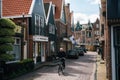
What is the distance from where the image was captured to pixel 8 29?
1905 centimetres

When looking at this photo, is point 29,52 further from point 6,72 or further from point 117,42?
point 117,42

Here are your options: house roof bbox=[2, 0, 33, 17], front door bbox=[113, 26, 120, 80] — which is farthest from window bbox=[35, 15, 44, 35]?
front door bbox=[113, 26, 120, 80]

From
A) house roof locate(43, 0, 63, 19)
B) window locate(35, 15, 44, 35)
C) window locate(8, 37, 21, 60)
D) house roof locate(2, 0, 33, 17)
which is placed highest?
house roof locate(43, 0, 63, 19)

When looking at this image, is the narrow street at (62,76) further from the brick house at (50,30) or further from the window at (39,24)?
the brick house at (50,30)

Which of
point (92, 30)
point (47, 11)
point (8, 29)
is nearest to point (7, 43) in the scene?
point (8, 29)

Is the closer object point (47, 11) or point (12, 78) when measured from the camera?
point (12, 78)

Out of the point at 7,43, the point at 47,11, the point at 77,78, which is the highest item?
the point at 47,11

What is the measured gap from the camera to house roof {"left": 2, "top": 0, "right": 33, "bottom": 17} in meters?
30.2

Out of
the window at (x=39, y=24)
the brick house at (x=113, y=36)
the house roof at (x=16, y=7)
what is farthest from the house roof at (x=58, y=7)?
the brick house at (x=113, y=36)

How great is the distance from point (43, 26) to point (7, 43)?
51.4ft

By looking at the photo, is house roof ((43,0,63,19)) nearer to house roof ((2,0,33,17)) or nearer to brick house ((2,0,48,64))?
brick house ((2,0,48,64))

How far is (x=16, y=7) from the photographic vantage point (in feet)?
101

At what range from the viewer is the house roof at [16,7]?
30191 millimetres

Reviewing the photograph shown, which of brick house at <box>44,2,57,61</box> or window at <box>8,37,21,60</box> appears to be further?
brick house at <box>44,2,57,61</box>
